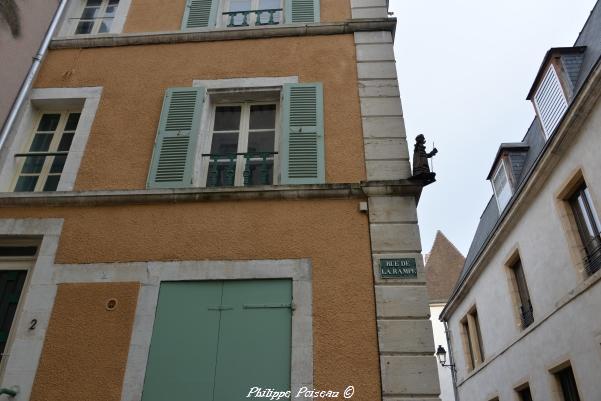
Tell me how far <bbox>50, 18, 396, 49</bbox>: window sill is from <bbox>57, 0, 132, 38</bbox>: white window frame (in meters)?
0.21

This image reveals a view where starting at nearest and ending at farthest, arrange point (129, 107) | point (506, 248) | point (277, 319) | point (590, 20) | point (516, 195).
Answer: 1. point (277, 319)
2. point (129, 107)
3. point (590, 20)
4. point (516, 195)
5. point (506, 248)

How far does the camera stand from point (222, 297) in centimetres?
450

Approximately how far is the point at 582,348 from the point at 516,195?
335 centimetres

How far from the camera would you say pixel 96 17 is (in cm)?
727

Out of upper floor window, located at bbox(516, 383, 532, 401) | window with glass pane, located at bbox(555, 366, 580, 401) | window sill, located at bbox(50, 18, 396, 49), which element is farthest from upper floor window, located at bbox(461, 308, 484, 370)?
window sill, located at bbox(50, 18, 396, 49)

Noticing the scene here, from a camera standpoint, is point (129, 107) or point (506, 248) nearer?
point (129, 107)

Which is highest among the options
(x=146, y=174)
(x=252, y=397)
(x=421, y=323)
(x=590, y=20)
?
(x=590, y=20)

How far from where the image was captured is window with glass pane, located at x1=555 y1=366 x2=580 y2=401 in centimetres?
779

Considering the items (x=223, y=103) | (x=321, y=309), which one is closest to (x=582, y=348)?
(x=321, y=309)

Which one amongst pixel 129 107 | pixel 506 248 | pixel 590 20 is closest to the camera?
pixel 129 107

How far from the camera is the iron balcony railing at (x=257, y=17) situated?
683 cm

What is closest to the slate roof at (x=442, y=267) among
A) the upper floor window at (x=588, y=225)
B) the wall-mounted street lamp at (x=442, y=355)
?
the wall-mounted street lamp at (x=442, y=355)

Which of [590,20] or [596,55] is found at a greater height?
[590,20]

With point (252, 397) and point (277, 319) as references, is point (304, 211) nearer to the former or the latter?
point (277, 319)
